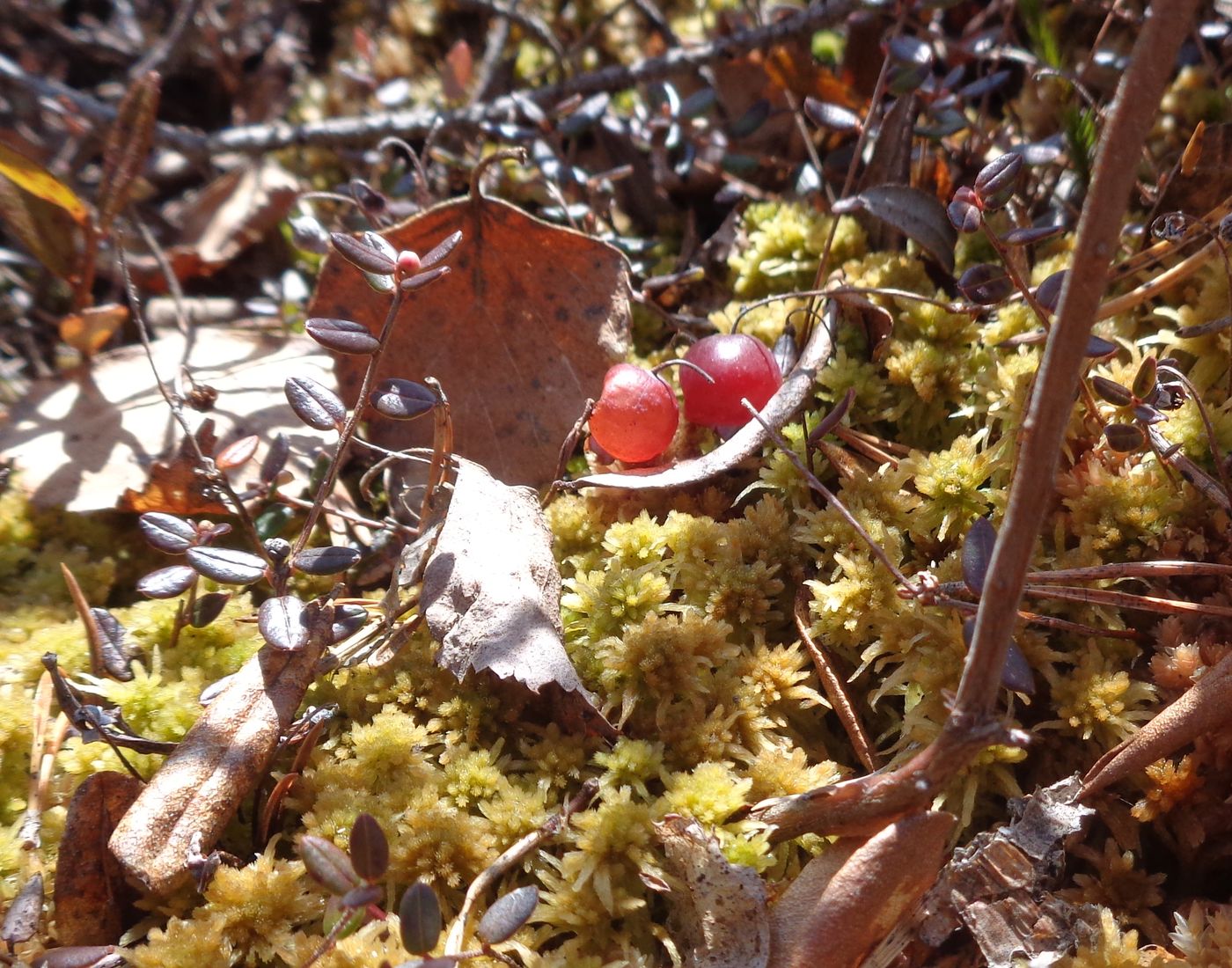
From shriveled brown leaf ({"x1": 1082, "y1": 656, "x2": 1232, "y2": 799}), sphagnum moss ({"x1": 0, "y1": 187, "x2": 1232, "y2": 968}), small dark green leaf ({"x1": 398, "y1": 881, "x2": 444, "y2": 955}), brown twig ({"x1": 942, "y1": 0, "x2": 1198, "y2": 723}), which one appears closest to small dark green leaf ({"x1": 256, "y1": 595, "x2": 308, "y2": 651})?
sphagnum moss ({"x1": 0, "y1": 187, "x2": 1232, "y2": 968})

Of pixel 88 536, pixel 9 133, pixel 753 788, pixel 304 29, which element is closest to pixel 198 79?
pixel 304 29

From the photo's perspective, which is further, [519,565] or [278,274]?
[278,274]

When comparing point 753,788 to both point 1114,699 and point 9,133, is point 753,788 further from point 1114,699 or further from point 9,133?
point 9,133

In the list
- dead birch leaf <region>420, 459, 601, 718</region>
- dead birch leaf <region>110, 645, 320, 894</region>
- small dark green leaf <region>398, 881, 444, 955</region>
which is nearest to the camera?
small dark green leaf <region>398, 881, 444, 955</region>

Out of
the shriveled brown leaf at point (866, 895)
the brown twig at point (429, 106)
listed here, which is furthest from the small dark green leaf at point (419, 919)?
the brown twig at point (429, 106)

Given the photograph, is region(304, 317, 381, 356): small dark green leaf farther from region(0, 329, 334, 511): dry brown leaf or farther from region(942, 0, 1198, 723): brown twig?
region(942, 0, 1198, 723): brown twig

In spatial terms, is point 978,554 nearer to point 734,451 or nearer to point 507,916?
point 734,451
